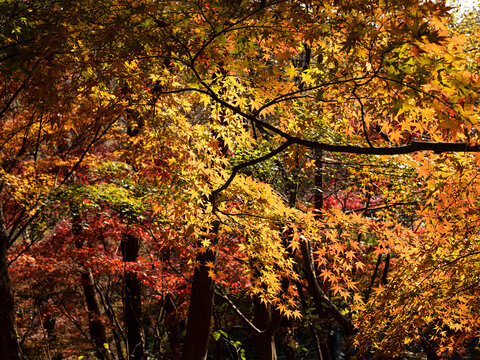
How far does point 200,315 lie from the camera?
577cm

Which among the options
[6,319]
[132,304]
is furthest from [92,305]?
[6,319]

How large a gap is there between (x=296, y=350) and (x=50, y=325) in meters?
9.50

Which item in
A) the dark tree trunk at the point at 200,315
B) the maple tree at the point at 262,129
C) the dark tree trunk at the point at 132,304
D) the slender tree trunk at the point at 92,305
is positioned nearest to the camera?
the maple tree at the point at 262,129

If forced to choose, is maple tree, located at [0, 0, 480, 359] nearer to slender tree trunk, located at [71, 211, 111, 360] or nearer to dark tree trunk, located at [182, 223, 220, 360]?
dark tree trunk, located at [182, 223, 220, 360]

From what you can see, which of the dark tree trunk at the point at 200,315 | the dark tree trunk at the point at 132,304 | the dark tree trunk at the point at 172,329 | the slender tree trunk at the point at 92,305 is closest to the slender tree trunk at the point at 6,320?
the dark tree trunk at the point at 200,315

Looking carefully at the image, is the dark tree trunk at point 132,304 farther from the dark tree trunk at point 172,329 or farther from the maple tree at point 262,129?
the dark tree trunk at point 172,329

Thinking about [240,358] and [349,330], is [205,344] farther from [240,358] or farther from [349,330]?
[349,330]

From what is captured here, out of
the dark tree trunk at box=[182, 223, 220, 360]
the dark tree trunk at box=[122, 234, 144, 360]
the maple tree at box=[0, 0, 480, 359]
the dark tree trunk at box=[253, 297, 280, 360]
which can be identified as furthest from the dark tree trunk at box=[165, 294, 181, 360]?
the dark tree trunk at box=[182, 223, 220, 360]

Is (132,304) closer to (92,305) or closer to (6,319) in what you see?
(92,305)

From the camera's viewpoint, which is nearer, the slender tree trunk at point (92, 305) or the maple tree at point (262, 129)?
the maple tree at point (262, 129)

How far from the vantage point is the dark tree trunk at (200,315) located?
568cm

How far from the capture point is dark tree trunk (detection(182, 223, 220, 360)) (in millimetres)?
5684

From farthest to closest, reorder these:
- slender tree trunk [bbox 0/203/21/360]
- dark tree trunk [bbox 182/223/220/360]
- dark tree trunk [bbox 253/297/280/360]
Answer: dark tree trunk [bbox 253/297/280/360] < dark tree trunk [bbox 182/223/220/360] < slender tree trunk [bbox 0/203/21/360]

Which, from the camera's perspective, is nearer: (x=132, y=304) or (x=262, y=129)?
(x=262, y=129)
